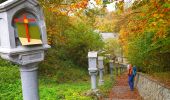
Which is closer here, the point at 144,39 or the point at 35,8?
the point at 35,8

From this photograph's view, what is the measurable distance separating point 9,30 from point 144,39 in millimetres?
13107

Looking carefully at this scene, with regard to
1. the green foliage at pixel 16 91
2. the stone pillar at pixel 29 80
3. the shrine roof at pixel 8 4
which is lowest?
the green foliage at pixel 16 91

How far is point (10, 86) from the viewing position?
1107 cm

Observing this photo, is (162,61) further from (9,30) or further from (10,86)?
(9,30)

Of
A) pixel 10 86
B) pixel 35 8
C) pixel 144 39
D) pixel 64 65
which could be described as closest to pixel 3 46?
pixel 35 8

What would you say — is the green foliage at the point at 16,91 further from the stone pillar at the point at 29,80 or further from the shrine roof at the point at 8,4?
the shrine roof at the point at 8,4

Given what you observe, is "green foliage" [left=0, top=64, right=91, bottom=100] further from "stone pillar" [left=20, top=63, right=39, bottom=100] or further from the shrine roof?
the shrine roof

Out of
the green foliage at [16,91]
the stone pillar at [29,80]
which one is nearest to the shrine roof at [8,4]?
the stone pillar at [29,80]

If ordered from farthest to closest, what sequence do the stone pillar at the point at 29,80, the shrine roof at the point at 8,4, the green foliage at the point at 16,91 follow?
the green foliage at the point at 16,91
the stone pillar at the point at 29,80
the shrine roof at the point at 8,4

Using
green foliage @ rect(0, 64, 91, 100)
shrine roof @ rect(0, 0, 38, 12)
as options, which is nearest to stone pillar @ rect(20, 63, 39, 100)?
shrine roof @ rect(0, 0, 38, 12)

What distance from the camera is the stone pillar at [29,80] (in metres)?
3.58

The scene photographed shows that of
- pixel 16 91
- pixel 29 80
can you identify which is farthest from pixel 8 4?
pixel 16 91

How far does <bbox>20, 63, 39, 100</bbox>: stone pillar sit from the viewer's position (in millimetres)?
3582

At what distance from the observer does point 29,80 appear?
359 centimetres
